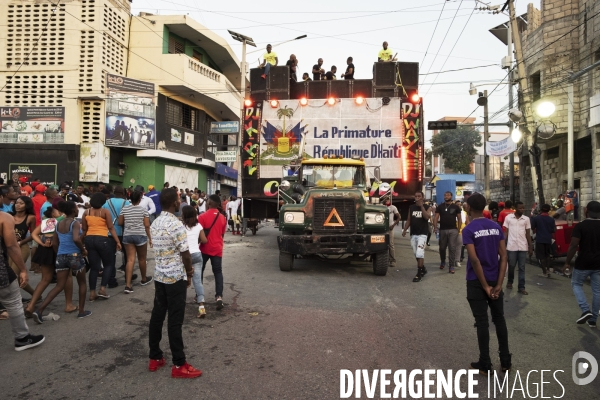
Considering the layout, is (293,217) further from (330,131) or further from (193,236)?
(330,131)

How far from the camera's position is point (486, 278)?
13.7ft

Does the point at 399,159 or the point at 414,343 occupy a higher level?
the point at 399,159

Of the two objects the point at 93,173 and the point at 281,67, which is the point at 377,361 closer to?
the point at 281,67

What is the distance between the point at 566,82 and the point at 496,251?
52.9ft

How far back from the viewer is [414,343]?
15.7 feet

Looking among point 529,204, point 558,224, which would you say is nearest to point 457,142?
point 529,204

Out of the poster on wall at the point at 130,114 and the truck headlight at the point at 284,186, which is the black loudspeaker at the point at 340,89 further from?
the poster on wall at the point at 130,114

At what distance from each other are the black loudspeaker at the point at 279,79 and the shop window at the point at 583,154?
13103mm

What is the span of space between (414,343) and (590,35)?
1781 cm

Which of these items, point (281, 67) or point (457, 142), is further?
point (457, 142)

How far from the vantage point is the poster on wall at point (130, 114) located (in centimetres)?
2073

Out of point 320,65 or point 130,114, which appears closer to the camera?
point 320,65

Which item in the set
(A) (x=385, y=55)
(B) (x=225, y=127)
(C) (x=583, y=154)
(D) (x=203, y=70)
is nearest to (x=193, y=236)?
(A) (x=385, y=55)

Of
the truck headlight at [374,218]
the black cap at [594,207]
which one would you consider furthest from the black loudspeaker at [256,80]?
the black cap at [594,207]
